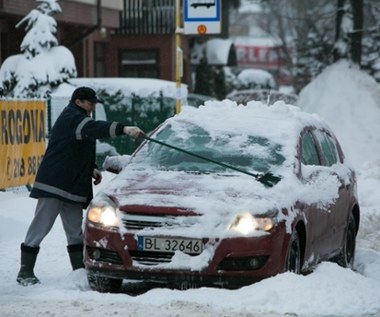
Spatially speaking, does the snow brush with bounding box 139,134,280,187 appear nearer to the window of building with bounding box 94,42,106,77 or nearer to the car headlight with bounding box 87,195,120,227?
the car headlight with bounding box 87,195,120,227

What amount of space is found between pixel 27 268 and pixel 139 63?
29.7 meters

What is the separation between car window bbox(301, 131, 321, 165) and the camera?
9.31m

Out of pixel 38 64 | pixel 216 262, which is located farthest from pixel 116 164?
pixel 38 64

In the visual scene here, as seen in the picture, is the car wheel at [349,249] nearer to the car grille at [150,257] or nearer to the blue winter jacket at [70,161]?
the blue winter jacket at [70,161]

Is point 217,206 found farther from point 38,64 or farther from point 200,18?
point 38,64

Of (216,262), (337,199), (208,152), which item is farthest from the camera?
(337,199)

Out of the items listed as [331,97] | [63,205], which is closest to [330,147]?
[63,205]

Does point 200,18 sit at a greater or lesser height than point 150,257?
greater

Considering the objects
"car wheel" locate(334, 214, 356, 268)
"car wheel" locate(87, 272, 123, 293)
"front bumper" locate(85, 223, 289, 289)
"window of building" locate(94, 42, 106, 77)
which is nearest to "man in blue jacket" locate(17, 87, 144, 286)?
"car wheel" locate(87, 272, 123, 293)

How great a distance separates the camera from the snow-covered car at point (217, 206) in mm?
7770

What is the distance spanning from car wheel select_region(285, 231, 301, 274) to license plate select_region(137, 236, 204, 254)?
73cm

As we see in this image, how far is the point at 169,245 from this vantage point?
306 inches

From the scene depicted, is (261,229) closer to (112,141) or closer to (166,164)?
(166,164)

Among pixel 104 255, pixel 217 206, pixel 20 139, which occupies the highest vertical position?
pixel 217 206
